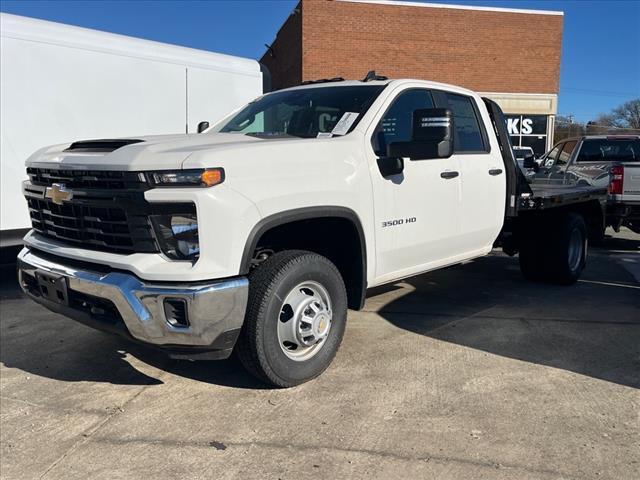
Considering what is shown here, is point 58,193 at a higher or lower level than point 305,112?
lower

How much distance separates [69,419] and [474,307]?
3.79 metres

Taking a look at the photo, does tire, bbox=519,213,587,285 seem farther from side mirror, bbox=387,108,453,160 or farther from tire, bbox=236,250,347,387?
tire, bbox=236,250,347,387

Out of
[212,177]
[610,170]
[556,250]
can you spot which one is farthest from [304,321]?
[610,170]

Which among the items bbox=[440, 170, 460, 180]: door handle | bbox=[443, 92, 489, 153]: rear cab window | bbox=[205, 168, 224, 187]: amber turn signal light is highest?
bbox=[443, 92, 489, 153]: rear cab window

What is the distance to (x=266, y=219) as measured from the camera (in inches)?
125

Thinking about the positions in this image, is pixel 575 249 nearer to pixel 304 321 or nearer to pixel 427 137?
pixel 427 137

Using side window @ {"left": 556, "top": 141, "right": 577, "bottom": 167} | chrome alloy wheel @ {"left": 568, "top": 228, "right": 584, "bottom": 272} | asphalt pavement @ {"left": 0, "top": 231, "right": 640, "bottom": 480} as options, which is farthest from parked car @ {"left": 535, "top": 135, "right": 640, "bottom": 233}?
asphalt pavement @ {"left": 0, "top": 231, "right": 640, "bottom": 480}

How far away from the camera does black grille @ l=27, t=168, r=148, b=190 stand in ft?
9.78

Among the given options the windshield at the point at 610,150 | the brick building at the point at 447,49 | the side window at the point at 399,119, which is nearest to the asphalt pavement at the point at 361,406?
the side window at the point at 399,119

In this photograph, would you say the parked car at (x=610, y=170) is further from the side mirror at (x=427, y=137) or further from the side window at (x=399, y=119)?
the side mirror at (x=427, y=137)

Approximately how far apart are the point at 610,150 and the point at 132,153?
9359 mm

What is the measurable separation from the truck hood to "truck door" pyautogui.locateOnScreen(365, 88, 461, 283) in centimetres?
97

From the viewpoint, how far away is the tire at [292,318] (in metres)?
3.30

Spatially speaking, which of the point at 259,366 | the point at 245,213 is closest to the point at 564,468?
the point at 259,366
